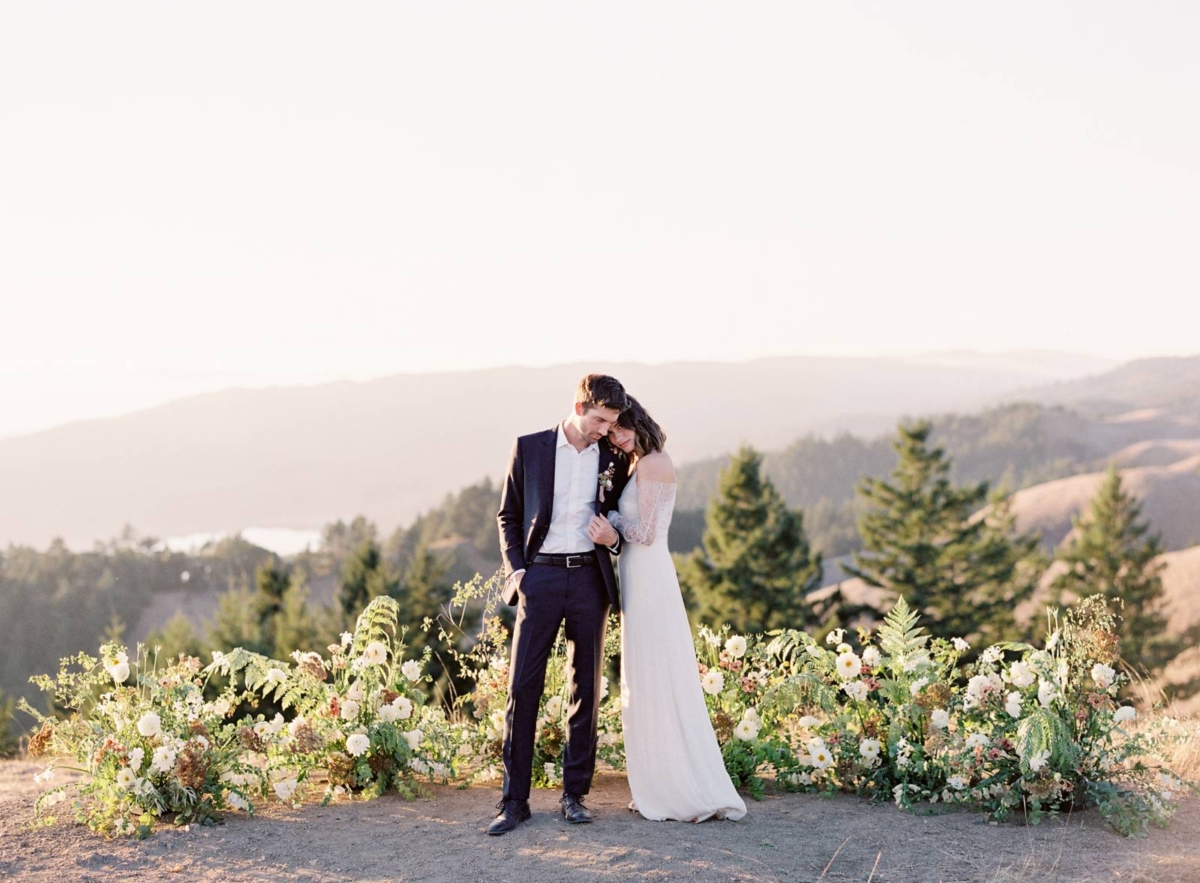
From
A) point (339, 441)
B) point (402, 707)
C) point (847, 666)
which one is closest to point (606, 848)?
point (402, 707)

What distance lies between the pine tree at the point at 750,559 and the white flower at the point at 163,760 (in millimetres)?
31980

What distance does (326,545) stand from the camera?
76.0 metres

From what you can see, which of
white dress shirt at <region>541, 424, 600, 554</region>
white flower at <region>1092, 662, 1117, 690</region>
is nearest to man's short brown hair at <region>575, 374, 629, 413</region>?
white dress shirt at <region>541, 424, 600, 554</region>

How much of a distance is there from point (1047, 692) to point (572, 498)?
99.6 inches

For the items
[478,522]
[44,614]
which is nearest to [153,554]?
[44,614]

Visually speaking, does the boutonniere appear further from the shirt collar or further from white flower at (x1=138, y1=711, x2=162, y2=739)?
white flower at (x1=138, y1=711, x2=162, y2=739)

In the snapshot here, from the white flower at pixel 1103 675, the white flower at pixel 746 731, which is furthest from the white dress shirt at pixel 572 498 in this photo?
the white flower at pixel 1103 675

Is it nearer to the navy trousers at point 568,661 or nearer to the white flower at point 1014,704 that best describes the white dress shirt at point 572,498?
the navy trousers at point 568,661

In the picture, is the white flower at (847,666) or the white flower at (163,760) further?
the white flower at (847,666)

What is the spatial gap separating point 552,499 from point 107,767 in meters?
2.57

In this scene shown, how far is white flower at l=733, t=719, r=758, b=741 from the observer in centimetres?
608

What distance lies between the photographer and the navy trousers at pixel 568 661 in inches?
211

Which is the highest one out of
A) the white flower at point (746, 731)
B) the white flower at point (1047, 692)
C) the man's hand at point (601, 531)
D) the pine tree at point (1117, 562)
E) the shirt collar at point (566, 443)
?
the shirt collar at point (566, 443)

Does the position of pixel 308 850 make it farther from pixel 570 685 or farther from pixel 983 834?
pixel 983 834
